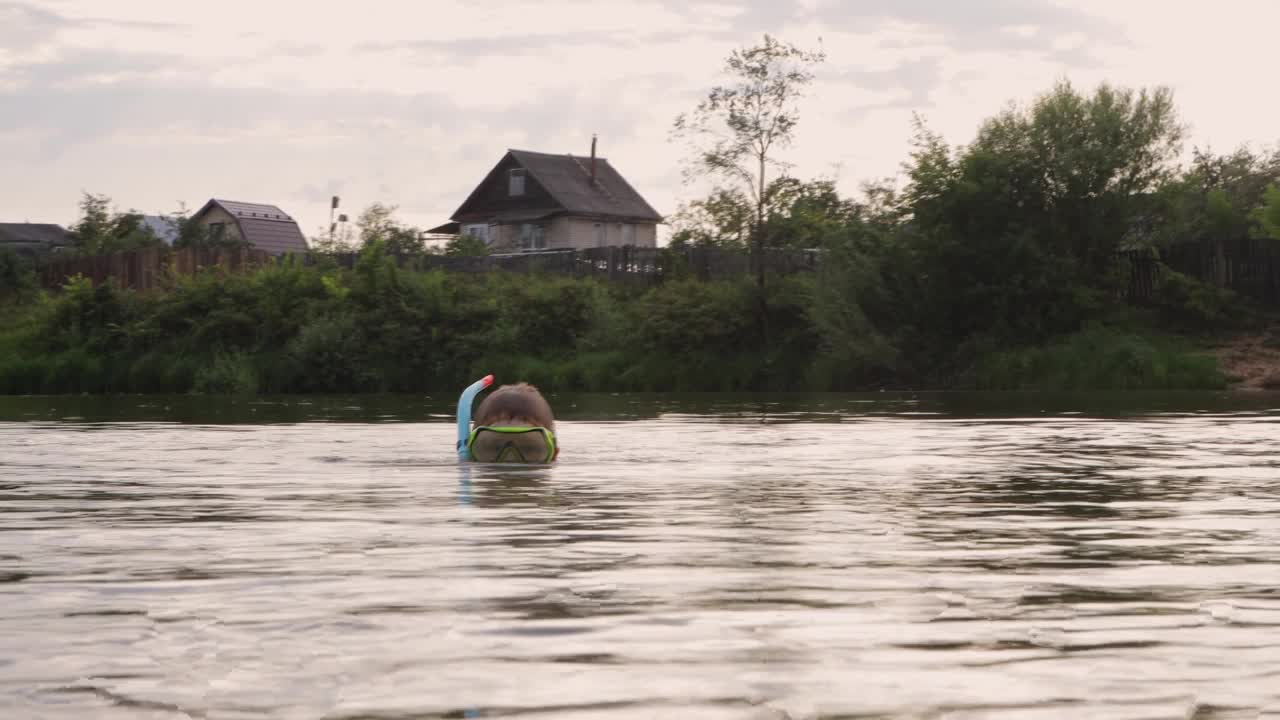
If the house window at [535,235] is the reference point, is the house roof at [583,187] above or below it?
above

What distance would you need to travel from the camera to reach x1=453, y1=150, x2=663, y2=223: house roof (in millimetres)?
92188

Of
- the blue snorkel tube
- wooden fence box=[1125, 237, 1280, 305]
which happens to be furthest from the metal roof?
the blue snorkel tube

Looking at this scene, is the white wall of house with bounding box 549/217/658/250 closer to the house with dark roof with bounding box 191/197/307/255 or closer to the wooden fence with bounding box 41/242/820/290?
the house with dark roof with bounding box 191/197/307/255

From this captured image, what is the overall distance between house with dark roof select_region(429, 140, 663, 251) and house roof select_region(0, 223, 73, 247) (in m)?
35.5

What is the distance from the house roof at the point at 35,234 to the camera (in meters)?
116

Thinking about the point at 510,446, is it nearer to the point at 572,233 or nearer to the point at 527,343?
the point at 527,343

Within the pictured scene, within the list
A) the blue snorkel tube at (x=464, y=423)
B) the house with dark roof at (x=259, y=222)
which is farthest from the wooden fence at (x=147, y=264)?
the blue snorkel tube at (x=464, y=423)

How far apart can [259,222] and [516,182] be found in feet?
86.9

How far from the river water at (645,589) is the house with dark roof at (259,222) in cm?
9648

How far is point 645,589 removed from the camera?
6965 millimetres

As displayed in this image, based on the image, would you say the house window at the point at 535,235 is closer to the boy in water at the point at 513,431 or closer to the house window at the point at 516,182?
the house window at the point at 516,182

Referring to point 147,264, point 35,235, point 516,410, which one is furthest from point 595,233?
point 516,410

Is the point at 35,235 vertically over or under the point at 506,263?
over

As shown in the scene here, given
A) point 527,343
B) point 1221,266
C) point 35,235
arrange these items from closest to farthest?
point 1221,266 < point 527,343 < point 35,235
